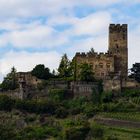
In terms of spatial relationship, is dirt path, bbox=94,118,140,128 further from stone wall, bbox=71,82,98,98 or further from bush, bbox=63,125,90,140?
stone wall, bbox=71,82,98,98

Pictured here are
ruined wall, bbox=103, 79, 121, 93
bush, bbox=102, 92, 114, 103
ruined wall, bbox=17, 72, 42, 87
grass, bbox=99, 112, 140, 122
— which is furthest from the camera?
ruined wall, bbox=17, 72, 42, 87

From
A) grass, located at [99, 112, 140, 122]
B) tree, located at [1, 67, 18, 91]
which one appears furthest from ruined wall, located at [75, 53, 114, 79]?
grass, located at [99, 112, 140, 122]

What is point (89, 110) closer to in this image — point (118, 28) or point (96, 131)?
point (96, 131)

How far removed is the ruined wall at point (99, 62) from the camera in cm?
8094

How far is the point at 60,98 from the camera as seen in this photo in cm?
7825

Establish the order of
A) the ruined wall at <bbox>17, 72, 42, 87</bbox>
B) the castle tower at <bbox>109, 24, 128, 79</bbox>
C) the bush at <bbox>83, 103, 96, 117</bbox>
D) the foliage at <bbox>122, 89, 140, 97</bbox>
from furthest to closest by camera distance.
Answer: the castle tower at <bbox>109, 24, 128, 79</bbox>, the ruined wall at <bbox>17, 72, 42, 87</bbox>, the foliage at <bbox>122, 89, 140, 97</bbox>, the bush at <bbox>83, 103, 96, 117</bbox>

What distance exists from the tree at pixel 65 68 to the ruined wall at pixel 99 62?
2.79 ft

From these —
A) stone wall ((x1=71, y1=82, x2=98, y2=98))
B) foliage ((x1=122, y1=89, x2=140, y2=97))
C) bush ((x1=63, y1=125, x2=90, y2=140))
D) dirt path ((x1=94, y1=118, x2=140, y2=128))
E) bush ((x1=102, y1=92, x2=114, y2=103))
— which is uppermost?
stone wall ((x1=71, y1=82, x2=98, y2=98))

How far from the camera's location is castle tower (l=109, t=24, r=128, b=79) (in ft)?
266

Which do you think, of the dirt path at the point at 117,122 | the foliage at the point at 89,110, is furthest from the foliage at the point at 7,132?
the dirt path at the point at 117,122

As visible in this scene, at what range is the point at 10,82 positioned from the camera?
81312 mm

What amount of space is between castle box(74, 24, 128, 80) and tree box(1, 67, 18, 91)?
424 cm

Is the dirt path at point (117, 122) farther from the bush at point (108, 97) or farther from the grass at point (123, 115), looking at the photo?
the bush at point (108, 97)

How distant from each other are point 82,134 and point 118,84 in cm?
745
